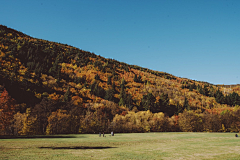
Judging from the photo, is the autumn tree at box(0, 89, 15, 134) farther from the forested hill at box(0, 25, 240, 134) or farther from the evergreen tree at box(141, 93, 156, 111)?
the evergreen tree at box(141, 93, 156, 111)

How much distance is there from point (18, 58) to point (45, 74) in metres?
26.5

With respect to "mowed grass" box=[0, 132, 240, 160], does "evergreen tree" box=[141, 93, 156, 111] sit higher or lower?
higher

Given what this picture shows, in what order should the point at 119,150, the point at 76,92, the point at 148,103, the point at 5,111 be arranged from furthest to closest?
1. the point at 76,92
2. the point at 148,103
3. the point at 5,111
4. the point at 119,150

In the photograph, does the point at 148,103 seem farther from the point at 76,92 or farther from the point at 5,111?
the point at 5,111

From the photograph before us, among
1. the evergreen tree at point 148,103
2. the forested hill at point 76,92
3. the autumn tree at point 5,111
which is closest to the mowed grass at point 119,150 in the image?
the autumn tree at point 5,111

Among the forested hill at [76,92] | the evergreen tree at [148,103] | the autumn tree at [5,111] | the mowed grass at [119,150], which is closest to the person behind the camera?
the mowed grass at [119,150]

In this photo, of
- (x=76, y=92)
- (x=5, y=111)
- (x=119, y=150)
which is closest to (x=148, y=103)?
(x=76, y=92)

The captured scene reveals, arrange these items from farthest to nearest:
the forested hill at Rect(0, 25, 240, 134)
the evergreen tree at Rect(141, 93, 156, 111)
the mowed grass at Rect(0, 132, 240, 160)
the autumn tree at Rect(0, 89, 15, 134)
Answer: the evergreen tree at Rect(141, 93, 156, 111), the forested hill at Rect(0, 25, 240, 134), the autumn tree at Rect(0, 89, 15, 134), the mowed grass at Rect(0, 132, 240, 160)

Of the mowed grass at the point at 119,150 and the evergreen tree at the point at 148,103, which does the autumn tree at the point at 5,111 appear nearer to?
the mowed grass at the point at 119,150

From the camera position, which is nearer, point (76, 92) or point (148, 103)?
point (148, 103)

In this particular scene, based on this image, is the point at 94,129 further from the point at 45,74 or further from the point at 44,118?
the point at 45,74

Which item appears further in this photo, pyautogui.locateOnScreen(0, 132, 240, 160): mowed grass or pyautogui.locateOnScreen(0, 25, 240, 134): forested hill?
pyautogui.locateOnScreen(0, 25, 240, 134): forested hill

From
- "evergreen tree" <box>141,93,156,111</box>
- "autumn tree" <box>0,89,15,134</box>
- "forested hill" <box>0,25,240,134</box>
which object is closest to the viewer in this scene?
"autumn tree" <box>0,89,15,134</box>

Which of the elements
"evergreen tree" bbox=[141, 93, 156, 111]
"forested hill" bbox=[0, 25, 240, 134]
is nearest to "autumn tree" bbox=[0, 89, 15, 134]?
"forested hill" bbox=[0, 25, 240, 134]
